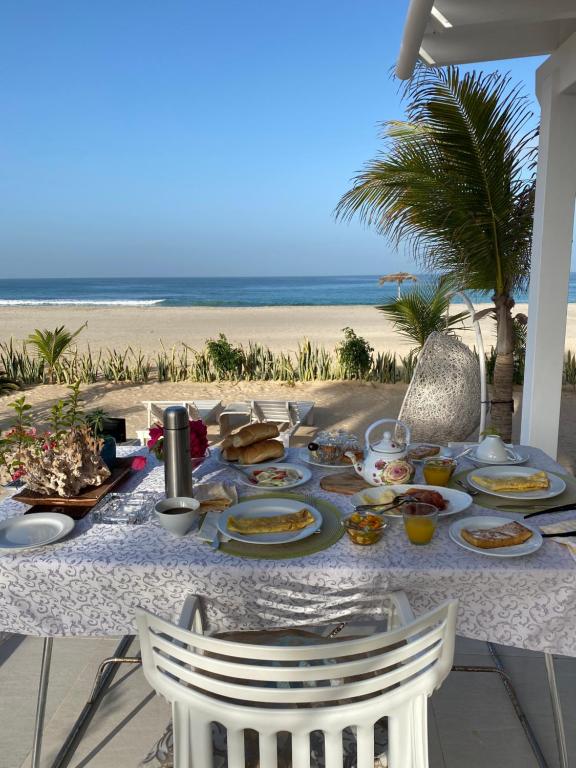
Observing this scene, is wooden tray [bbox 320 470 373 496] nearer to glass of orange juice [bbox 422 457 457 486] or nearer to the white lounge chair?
glass of orange juice [bbox 422 457 457 486]

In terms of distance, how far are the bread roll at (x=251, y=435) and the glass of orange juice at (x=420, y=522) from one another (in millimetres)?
892

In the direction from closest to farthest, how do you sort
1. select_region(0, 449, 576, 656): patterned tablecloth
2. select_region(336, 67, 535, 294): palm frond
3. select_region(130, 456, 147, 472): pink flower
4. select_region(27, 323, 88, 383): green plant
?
select_region(0, 449, 576, 656): patterned tablecloth → select_region(130, 456, 147, 472): pink flower → select_region(336, 67, 535, 294): palm frond → select_region(27, 323, 88, 383): green plant

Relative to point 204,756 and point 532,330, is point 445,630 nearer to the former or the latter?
point 204,756

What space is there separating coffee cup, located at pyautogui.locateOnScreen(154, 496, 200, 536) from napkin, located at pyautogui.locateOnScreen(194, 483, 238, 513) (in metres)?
0.10

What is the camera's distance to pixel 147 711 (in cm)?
220

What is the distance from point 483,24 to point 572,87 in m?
0.72

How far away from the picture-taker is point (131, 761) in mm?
1965

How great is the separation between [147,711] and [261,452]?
1.05 m

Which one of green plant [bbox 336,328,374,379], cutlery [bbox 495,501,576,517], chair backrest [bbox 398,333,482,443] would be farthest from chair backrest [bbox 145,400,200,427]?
cutlery [bbox 495,501,576,517]

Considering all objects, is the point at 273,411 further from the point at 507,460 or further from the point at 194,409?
the point at 507,460

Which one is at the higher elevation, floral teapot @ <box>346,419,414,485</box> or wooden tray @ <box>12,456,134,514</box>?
floral teapot @ <box>346,419,414,485</box>

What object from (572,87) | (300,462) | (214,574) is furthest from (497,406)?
(214,574)

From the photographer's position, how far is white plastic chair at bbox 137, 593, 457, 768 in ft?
3.39

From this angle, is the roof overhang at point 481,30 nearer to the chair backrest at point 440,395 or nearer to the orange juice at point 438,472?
the chair backrest at point 440,395
